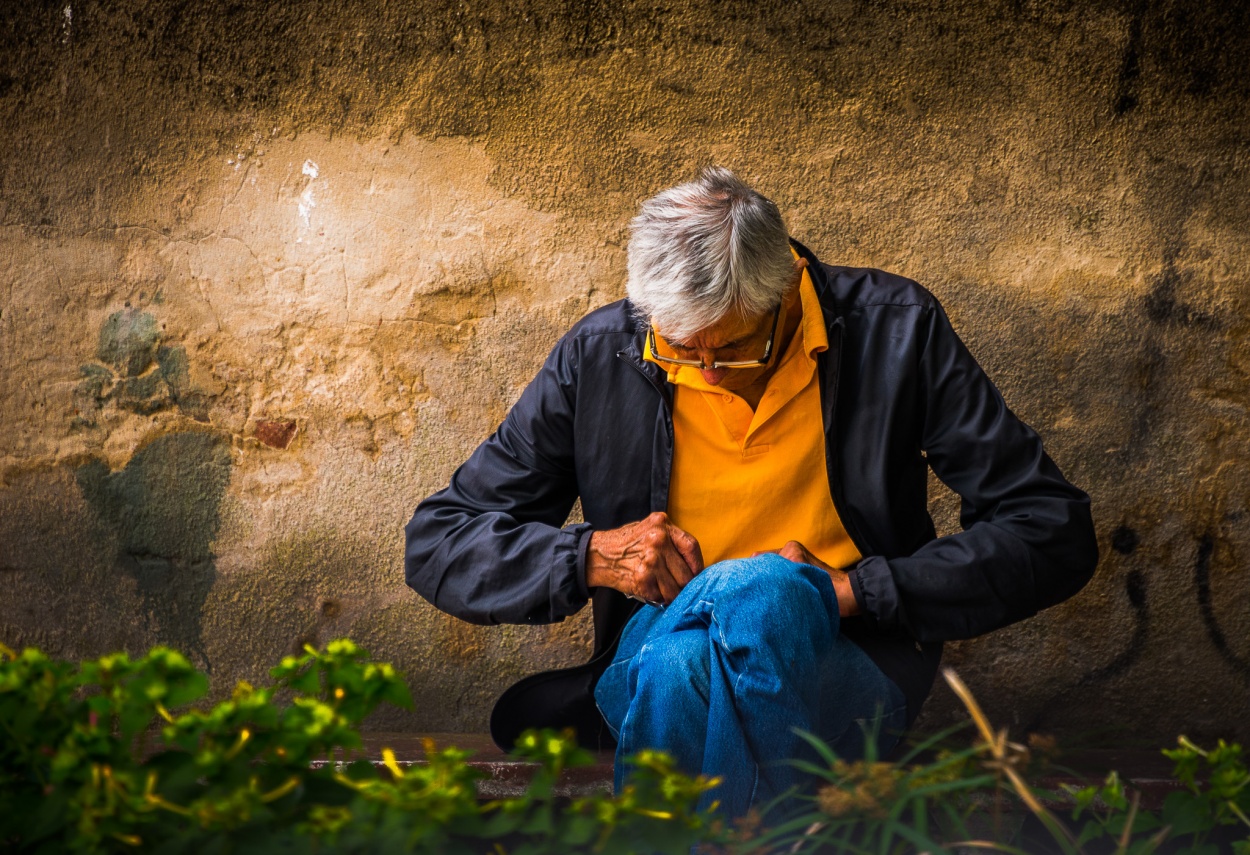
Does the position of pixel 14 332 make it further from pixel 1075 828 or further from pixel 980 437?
pixel 1075 828

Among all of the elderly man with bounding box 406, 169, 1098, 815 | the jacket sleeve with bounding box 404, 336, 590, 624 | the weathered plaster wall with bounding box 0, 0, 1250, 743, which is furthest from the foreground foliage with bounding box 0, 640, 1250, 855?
the weathered plaster wall with bounding box 0, 0, 1250, 743

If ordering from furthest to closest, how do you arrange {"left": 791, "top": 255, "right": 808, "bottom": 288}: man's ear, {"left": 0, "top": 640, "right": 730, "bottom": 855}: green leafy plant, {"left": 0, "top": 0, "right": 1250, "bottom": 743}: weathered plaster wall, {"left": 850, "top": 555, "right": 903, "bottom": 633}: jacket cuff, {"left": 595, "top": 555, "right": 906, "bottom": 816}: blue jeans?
{"left": 0, "top": 0, "right": 1250, "bottom": 743}: weathered plaster wall
{"left": 791, "top": 255, "right": 808, "bottom": 288}: man's ear
{"left": 850, "top": 555, "right": 903, "bottom": 633}: jacket cuff
{"left": 595, "top": 555, "right": 906, "bottom": 816}: blue jeans
{"left": 0, "top": 640, "right": 730, "bottom": 855}: green leafy plant

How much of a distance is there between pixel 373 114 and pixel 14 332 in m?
1.21

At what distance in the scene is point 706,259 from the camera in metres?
2.14

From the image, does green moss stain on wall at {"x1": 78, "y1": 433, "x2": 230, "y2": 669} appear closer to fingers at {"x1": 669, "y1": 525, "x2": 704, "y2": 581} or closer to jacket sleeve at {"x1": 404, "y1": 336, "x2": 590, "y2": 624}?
jacket sleeve at {"x1": 404, "y1": 336, "x2": 590, "y2": 624}

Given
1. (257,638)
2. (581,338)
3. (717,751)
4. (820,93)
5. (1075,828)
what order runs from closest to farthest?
(717,751), (1075,828), (581,338), (820,93), (257,638)

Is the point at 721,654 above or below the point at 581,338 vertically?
below

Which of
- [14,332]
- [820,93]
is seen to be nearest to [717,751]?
[820,93]

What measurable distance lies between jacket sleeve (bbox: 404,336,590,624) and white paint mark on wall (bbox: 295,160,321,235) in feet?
3.39

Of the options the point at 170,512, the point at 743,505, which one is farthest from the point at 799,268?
the point at 170,512

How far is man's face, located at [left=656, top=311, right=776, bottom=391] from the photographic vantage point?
2186 millimetres

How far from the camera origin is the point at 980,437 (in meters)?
2.26

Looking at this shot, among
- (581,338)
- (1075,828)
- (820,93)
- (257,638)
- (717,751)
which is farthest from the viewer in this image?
(257,638)

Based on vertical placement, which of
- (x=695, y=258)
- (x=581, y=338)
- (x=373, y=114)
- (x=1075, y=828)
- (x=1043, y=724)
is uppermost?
(x=373, y=114)
